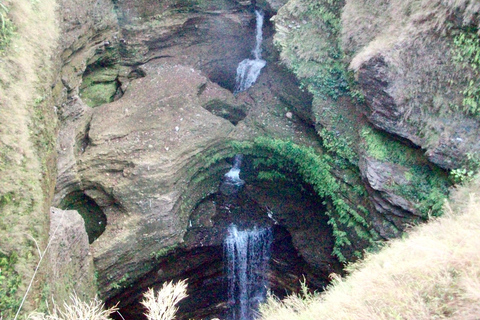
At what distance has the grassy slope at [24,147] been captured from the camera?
5041 millimetres

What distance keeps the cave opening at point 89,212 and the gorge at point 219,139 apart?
5 cm

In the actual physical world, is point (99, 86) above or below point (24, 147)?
above

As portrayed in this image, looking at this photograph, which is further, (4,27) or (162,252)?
(162,252)

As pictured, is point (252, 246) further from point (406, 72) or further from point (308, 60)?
point (406, 72)

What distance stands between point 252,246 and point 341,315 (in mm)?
6995

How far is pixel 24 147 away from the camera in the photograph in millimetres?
5680

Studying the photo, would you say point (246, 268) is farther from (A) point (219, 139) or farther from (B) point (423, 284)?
(B) point (423, 284)

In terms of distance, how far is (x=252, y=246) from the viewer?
1125cm

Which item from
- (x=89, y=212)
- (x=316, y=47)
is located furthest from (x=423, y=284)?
(x=89, y=212)

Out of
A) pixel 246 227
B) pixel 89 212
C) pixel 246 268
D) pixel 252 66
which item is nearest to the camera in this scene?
pixel 89 212

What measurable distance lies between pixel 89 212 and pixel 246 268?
5132mm

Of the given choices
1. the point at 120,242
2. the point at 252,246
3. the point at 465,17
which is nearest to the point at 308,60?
the point at 465,17

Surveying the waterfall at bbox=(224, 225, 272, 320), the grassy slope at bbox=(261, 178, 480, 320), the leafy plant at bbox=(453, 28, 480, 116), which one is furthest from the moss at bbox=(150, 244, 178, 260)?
the leafy plant at bbox=(453, 28, 480, 116)

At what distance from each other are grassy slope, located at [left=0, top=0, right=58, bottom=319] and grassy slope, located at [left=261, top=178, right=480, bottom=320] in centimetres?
Result: 390
